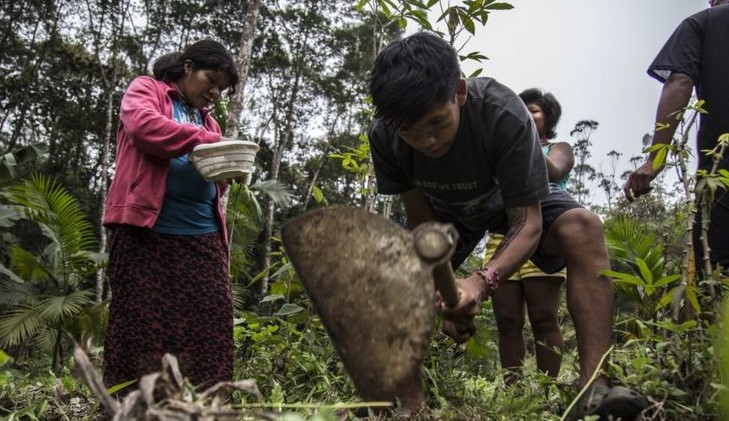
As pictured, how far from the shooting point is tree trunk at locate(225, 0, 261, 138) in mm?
5293

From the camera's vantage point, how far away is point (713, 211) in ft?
6.43

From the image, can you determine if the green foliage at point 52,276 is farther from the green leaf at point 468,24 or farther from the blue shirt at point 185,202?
the green leaf at point 468,24

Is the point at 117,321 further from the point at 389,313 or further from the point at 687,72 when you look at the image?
the point at 687,72

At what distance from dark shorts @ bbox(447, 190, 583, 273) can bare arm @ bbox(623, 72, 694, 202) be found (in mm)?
185

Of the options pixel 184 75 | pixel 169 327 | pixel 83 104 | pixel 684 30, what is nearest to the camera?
pixel 684 30

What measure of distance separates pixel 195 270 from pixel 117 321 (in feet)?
1.07

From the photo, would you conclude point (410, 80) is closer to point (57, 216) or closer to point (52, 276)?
point (57, 216)

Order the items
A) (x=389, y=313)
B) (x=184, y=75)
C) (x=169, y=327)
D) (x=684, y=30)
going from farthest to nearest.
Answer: (x=184, y=75) → (x=169, y=327) → (x=684, y=30) → (x=389, y=313)

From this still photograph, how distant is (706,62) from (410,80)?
3.72 ft

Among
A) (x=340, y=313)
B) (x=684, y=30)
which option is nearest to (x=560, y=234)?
(x=684, y=30)

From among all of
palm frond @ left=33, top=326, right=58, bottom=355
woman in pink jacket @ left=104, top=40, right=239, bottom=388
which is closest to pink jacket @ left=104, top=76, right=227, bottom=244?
woman in pink jacket @ left=104, top=40, right=239, bottom=388

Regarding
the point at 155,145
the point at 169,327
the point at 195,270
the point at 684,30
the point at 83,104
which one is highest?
the point at 83,104

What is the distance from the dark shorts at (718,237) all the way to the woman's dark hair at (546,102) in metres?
1.38

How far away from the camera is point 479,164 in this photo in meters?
1.95
